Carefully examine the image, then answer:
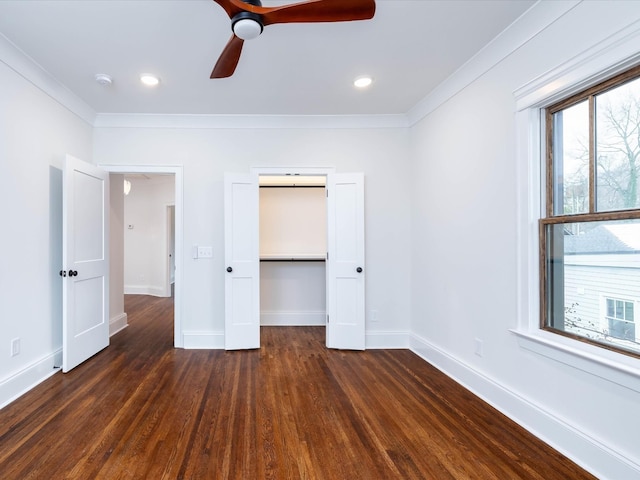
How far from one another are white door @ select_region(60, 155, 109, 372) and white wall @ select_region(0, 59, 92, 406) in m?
0.16

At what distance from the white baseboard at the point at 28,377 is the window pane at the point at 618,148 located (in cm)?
411

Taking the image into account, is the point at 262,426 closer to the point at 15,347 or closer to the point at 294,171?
the point at 15,347

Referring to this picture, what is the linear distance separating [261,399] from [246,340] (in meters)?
1.23

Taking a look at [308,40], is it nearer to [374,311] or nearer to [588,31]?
[588,31]

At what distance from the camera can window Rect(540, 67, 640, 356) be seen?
1644mm

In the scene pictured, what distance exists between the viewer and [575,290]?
6.34 ft

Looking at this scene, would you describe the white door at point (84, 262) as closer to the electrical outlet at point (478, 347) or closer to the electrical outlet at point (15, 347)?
the electrical outlet at point (15, 347)

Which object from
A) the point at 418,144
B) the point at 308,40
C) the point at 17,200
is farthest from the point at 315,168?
the point at 17,200

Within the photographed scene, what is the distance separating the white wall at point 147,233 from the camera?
7223 mm

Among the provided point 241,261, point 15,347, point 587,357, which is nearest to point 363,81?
point 241,261

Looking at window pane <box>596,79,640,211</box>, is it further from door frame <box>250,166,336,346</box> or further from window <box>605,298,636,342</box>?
door frame <box>250,166,336,346</box>

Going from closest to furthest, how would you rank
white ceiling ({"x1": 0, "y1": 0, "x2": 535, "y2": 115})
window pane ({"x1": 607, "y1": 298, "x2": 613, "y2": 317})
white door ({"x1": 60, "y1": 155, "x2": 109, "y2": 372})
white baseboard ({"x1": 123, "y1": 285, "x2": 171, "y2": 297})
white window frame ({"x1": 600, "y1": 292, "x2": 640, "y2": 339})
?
white window frame ({"x1": 600, "y1": 292, "x2": 640, "y2": 339}) → window pane ({"x1": 607, "y1": 298, "x2": 613, "y2": 317}) → white ceiling ({"x1": 0, "y1": 0, "x2": 535, "y2": 115}) → white door ({"x1": 60, "y1": 155, "x2": 109, "y2": 372}) → white baseboard ({"x1": 123, "y1": 285, "x2": 171, "y2": 297})

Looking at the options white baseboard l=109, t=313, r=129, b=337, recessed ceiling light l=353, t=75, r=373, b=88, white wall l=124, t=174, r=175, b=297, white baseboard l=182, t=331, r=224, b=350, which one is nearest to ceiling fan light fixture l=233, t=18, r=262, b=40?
recessed ceiling light l=353, t=75, r=373, b=88

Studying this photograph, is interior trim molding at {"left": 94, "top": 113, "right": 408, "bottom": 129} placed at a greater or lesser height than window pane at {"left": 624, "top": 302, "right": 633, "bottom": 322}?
greater
